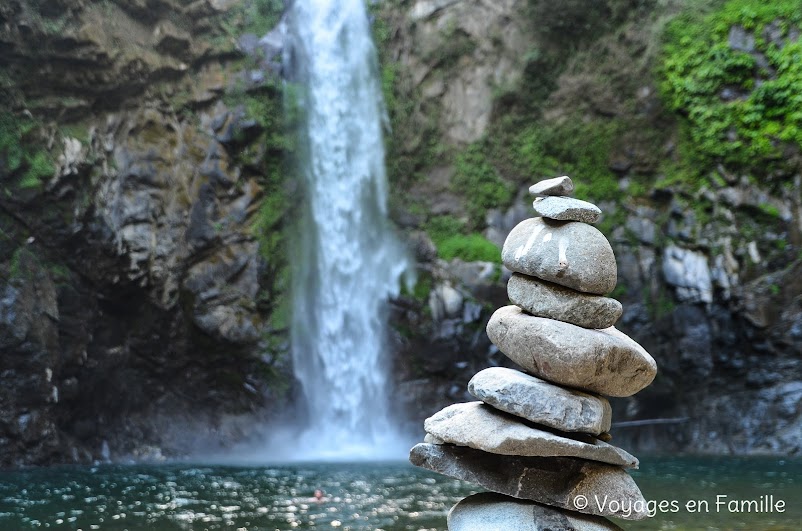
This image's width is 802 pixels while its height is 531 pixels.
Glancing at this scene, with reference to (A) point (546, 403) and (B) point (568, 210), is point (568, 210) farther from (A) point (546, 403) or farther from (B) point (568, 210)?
(A) point (546, 403)

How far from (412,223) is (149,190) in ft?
28.0

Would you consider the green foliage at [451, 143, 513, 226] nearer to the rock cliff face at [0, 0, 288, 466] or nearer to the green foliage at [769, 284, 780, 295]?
the rock cliff face at [0, 0, 288, 466]

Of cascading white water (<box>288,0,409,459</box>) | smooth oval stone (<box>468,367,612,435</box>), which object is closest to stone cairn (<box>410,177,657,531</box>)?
smooth oval stone (<box>468,367,612,435</box>)

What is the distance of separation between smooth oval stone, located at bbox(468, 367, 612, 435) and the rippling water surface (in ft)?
11.9

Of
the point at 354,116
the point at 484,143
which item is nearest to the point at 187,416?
the point at 354,116

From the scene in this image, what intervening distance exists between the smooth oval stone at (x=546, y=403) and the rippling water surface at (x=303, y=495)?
11.9 ft

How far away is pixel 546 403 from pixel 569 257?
1511 mm

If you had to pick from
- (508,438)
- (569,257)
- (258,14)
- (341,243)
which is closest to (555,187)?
(569,257)

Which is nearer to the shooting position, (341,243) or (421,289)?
(421,289)

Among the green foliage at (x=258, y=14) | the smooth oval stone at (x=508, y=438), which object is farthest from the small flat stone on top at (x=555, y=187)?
the green foliage at (x=258, y=14)

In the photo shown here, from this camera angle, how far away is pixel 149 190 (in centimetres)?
2314

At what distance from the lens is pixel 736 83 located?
74.1 feet

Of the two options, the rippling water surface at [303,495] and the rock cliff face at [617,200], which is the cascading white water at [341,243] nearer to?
the rock cliff face at [617,200]

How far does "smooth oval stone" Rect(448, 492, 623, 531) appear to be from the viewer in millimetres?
7472
